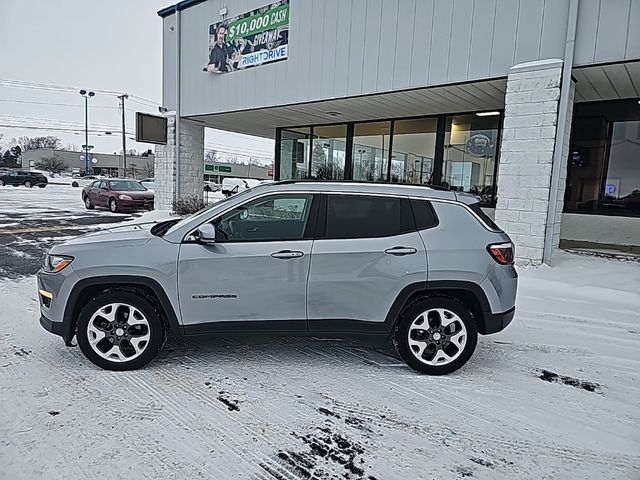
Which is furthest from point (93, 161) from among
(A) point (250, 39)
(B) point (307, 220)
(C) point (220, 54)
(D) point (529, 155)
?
(B) point (307, 220)

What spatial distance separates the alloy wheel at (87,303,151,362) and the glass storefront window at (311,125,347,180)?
1120 cm

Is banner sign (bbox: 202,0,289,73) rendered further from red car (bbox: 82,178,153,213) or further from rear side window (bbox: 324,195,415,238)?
rear side window (bbox: 324,195,415,238)

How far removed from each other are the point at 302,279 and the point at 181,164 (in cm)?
1243

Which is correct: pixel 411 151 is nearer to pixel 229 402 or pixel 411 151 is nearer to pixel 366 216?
pixel 366 216

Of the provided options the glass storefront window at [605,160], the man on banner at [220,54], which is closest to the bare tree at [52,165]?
the man on banner at [220,54]

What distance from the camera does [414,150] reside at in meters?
12.8

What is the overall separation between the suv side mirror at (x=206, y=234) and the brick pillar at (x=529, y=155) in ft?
20.9

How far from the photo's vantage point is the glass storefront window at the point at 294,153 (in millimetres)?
15445

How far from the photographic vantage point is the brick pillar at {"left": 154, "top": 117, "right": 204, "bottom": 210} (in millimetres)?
14641

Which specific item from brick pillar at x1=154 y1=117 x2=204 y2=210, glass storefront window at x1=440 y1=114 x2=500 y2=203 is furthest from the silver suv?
brick pillar at x1=154 y1=117 x2=204 y2=210

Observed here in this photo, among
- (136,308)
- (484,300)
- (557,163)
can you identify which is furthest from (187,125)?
(484,300)

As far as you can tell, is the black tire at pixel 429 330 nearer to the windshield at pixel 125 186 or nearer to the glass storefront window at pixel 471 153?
the glass storefront window at pixel 471 153

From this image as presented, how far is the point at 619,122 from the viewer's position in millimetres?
10734

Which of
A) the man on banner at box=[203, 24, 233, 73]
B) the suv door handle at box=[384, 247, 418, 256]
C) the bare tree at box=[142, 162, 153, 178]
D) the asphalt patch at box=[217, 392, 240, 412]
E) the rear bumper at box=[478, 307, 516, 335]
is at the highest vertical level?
the man on banner at box=[203, 24, 233, 73]
